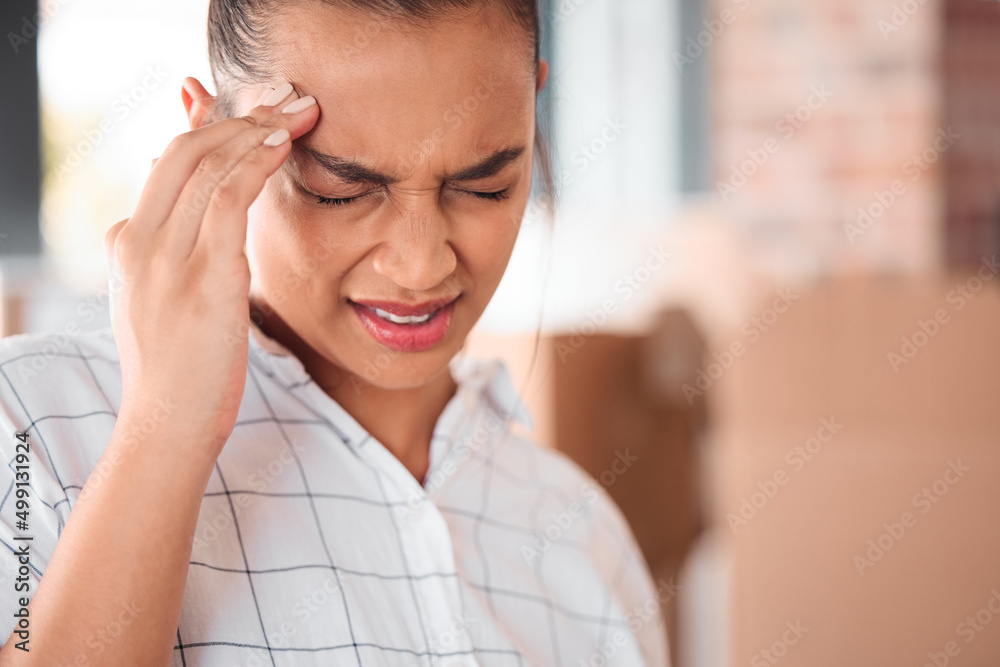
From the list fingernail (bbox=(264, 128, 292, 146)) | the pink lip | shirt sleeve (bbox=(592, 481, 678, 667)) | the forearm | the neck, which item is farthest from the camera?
shirt sleeve (bbox=(592, 481, 678, 667))

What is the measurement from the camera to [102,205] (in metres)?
1.73

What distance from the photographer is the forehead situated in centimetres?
70

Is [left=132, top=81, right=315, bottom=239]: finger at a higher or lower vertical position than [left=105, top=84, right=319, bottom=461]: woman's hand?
higher

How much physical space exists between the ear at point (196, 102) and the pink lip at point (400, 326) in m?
0.22

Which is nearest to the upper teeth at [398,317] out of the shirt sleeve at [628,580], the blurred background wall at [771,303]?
the shirt sleeve at [628,580]

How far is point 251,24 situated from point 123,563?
456mm

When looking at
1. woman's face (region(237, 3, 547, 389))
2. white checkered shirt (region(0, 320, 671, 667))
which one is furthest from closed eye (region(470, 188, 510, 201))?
white checkered shirt (region(0, 320, 671, 667))

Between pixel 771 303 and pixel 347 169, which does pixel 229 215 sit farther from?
pixel 771 303

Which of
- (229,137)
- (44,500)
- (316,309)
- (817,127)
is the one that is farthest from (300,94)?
(817,127)

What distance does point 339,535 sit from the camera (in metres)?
0.76

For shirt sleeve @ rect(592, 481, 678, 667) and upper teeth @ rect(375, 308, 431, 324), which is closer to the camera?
upper teeth @ rect(375, 308, 431, 324)

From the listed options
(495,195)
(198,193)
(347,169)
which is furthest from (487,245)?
(198,193)

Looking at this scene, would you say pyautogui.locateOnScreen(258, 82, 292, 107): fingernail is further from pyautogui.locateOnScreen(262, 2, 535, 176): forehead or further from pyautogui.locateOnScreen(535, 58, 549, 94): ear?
pyautogui.locateOnScreen(535, 58, 549, 94): ear

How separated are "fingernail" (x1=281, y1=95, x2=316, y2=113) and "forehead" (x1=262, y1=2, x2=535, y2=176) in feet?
0.04
